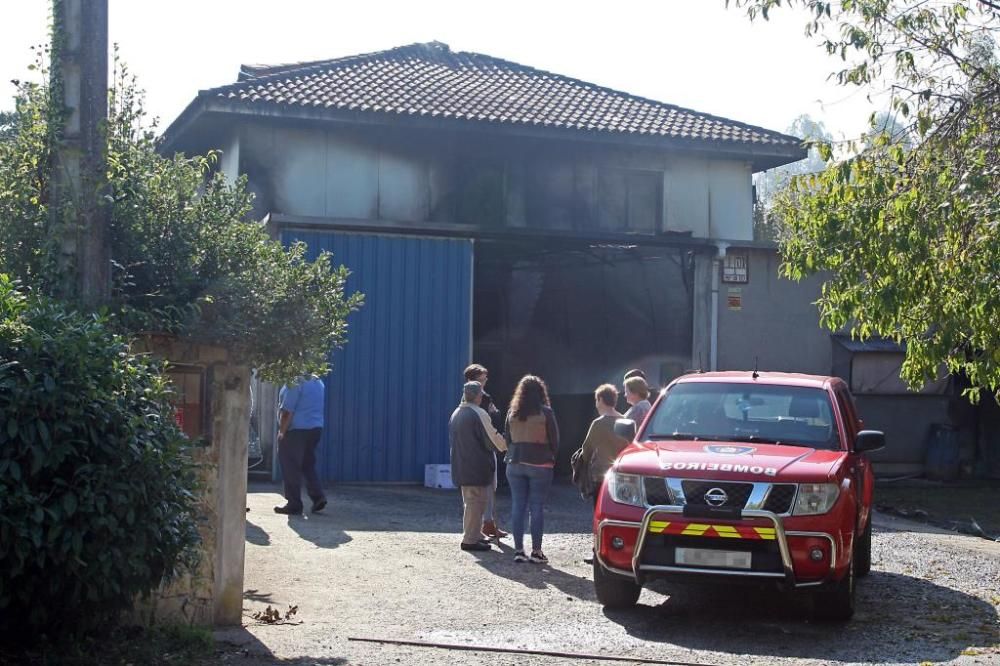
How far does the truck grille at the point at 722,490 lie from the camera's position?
8416 mm

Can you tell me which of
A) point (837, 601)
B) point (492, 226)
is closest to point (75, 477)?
point (837, 601)

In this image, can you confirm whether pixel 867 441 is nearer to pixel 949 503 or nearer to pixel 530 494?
pixel 530 494

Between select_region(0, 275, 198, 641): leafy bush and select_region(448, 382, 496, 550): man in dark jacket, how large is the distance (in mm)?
5237

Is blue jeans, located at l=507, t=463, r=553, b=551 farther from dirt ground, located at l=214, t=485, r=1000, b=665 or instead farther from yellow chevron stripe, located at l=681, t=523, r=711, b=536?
yellow chevron stripe, located at l=681, t=523, r=711, b=536

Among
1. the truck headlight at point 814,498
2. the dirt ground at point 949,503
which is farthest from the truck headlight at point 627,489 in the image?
the dirt ground at point 949,503

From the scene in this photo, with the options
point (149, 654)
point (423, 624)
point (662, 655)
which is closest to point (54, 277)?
point (149, 654)

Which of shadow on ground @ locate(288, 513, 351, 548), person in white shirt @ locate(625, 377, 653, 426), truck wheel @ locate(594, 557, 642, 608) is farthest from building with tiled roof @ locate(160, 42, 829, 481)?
truck wheel @ locate(594, 557, 642, 608)

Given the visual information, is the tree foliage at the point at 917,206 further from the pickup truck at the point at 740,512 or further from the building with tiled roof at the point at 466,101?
the building with tiled roof at the point at 466,101

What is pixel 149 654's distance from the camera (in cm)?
686

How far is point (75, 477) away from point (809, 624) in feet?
17.1

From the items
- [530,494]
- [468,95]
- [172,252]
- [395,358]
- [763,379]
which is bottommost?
[530,494]

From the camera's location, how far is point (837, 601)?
8.52 meters

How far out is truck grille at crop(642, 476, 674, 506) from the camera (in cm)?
861

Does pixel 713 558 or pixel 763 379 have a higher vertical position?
pixel 763 379
